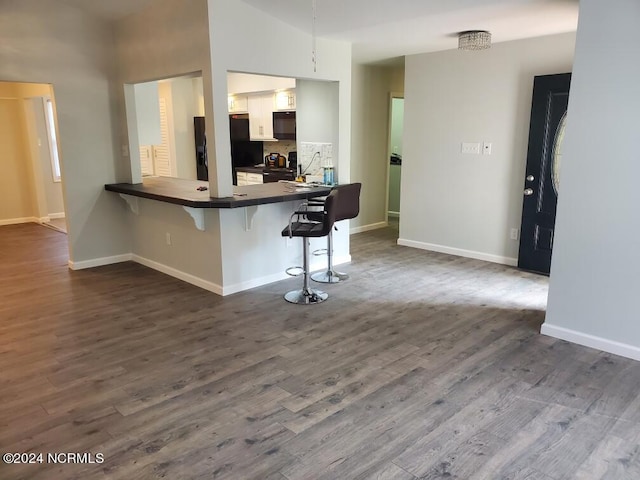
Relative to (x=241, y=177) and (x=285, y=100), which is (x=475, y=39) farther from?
(x=241, y=177)

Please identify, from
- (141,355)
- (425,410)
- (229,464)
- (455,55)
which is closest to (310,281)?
(141,355)

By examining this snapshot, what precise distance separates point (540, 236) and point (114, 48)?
16.1 ft

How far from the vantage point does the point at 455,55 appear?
5.35 metres

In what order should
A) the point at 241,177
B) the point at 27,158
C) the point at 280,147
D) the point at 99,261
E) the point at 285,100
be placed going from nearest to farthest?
1. the point at 99,261
2. the point at 285,100
3. the point at 241,177
4. the point at 27,158
5. the point at 280,147

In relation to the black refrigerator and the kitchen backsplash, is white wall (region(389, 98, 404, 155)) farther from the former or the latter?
the black refrigerator

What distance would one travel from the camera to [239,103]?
24.8 ft

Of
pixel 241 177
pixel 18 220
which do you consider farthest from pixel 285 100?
pixel 18 220

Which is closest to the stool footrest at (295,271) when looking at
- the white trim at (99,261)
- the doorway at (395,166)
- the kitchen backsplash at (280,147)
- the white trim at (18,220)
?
the white trim at (99,261)

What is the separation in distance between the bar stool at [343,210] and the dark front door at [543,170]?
187 centimetres

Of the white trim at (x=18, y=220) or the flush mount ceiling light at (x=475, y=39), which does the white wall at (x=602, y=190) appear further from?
the white trim at (x=18, y=220)

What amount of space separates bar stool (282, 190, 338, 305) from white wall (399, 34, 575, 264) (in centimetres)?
213

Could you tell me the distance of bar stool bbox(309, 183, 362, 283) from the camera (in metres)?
4.21

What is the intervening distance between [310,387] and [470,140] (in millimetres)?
3742

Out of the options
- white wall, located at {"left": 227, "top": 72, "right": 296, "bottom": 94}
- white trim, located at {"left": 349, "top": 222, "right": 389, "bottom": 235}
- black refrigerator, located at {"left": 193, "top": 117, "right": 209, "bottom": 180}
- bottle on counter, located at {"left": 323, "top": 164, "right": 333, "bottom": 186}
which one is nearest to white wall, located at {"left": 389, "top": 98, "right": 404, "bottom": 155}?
white trim, located at {"left": 349, "top": 222, "right": 389, "bottom": 235}
